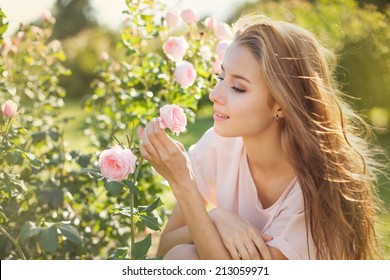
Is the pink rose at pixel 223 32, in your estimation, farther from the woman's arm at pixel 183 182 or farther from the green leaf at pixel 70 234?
the green leaf at pixel 70 234

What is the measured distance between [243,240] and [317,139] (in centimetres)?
47

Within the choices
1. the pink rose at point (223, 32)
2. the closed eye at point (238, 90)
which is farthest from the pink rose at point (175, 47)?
the closed eye at point (238, 90)

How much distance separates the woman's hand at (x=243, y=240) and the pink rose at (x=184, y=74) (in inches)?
24.0

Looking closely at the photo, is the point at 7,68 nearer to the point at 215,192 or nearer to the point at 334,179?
the point at 215,192

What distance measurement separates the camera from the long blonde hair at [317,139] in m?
2.30

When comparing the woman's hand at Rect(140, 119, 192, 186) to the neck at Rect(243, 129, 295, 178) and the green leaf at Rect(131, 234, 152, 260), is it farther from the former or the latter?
the neck at Rect(243, 129, 295, 178)

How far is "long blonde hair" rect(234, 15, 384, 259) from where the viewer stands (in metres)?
2.30

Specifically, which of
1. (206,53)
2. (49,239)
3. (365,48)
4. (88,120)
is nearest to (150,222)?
(49,239)

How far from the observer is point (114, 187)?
203 cm

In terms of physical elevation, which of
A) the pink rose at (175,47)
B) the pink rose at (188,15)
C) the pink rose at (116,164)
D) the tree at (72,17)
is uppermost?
the pink rose at (188,15)

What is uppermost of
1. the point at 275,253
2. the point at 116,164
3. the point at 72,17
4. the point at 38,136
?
the point at 116,164

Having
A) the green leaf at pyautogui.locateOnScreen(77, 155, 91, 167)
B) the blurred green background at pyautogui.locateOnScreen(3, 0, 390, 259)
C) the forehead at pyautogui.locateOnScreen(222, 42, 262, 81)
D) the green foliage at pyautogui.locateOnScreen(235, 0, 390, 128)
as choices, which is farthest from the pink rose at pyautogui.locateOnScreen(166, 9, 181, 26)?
the green foliage at pyautogui.locateOnScreen(235, 0, 390, 128)

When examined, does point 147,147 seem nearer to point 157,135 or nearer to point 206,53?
point 157,135

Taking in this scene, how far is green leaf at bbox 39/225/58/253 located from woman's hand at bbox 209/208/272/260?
63 cm
